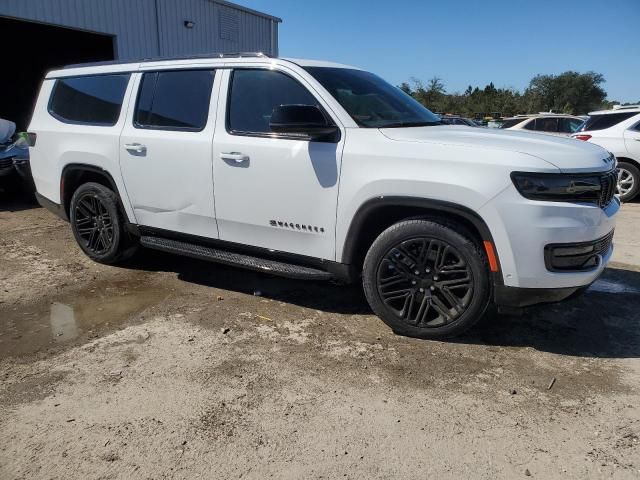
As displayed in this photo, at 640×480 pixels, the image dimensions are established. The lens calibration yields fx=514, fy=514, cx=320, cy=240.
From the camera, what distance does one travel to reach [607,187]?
10.7 ft

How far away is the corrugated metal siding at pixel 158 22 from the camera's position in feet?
40.2

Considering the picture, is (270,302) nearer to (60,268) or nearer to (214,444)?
(214,444)

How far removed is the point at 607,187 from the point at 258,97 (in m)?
Answer: 2.50

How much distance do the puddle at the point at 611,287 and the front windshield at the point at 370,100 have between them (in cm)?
209

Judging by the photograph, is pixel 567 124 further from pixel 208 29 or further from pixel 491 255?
pixel 491 255

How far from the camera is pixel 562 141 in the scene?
11.3 ft

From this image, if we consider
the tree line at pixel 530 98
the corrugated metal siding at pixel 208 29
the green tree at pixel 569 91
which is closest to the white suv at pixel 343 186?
the corrugated metal siding at pixel 208 29

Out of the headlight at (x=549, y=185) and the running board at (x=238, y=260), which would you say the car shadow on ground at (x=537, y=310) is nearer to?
the running board at (x=238, y=260)

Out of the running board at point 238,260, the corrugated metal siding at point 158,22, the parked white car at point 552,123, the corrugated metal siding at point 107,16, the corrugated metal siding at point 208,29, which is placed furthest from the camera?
the corrugated metal siding at point 208,29

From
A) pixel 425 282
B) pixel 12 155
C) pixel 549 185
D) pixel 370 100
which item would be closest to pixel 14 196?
pixel 12 155

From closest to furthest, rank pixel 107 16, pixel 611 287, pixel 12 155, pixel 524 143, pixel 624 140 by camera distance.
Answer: pixel 524 143
pixel 611 287
pixel 12 155
pixel 624 140
pixel 107 16

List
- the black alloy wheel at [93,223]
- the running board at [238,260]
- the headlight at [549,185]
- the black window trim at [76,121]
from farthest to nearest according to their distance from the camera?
the black alloy wheel at [93,223] < the black window trim at [76,121] < the running board at [238,260] < the headlight at [549,185]

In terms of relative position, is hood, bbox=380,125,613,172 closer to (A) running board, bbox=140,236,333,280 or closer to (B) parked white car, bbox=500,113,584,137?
(A) running board, bbox=140,236,333,280

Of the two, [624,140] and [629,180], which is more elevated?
[624,140]
